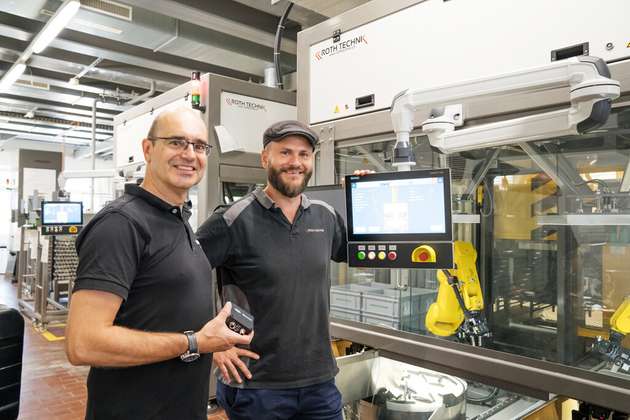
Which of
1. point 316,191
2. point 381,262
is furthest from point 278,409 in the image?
point 316,191

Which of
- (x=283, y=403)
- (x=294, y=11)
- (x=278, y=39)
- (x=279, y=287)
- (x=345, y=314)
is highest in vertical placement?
(x=294, y=11)

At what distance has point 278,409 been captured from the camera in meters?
1.68

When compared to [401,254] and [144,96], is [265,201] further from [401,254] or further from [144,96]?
[144,96]

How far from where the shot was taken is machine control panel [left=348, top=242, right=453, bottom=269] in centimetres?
153

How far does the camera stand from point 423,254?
5.11 ft

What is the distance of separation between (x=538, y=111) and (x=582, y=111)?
0.43 metres

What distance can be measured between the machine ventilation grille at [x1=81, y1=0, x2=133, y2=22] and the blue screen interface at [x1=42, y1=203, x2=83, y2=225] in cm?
328

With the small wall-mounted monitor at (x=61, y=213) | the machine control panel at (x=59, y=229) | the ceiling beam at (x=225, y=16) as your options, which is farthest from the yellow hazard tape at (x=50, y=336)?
the ceiling beam at (x=225, y=16)

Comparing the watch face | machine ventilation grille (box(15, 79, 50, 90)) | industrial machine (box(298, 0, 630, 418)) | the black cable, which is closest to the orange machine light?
industrial machine (box(298, 0, 630, 418))

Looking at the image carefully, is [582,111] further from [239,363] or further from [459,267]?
[239,363]

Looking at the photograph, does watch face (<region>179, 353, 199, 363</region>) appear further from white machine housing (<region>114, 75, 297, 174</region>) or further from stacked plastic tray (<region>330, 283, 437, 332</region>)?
white machine housing (<region>114, 75, 297, 174</region>)

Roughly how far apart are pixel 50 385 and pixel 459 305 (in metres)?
4.00

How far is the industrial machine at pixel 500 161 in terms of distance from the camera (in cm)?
156

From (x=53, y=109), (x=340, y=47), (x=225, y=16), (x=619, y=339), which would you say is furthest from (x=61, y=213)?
(x=619, y=339)
